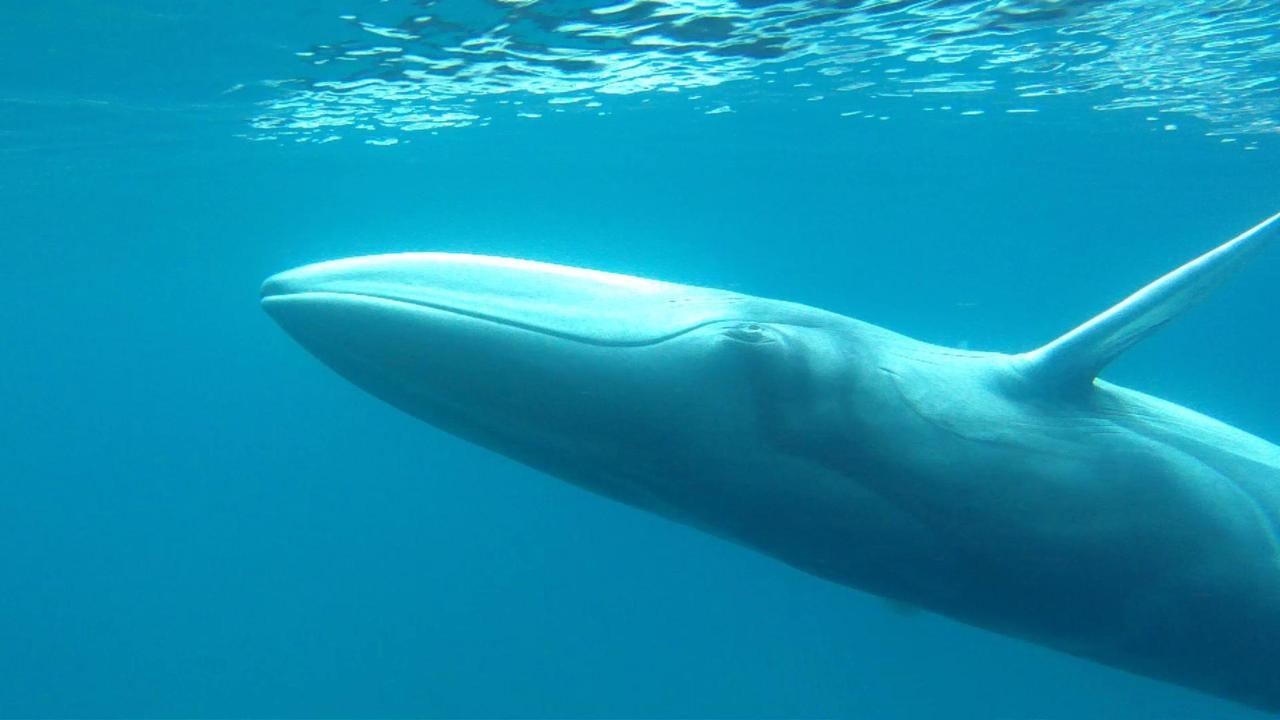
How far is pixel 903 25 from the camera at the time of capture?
18.4 meters

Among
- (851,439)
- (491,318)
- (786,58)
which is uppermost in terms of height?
(786,58)

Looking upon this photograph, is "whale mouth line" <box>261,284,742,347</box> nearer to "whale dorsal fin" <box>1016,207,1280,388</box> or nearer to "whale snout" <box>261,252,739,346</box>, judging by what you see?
"whale snout" <box>261,252,739,346</box>

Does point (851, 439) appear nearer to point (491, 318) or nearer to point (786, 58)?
point (491, 318)

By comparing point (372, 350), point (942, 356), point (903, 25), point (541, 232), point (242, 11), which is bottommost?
point (541, 232)

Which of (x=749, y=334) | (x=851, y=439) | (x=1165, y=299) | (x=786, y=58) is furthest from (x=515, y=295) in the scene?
(x=786, y=58)

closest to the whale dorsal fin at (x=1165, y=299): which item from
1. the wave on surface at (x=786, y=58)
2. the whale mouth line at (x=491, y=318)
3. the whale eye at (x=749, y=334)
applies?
the whale eye at (x=749, y=334)

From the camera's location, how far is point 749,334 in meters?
3.99

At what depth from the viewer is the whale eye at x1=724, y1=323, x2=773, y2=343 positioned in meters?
3.97

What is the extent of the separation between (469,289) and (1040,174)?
46.8 meters

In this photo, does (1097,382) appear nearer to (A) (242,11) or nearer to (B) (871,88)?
(A) (242,11)

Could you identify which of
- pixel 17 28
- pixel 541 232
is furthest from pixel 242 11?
pixel 541 232

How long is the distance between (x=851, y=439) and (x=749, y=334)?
2.02ft

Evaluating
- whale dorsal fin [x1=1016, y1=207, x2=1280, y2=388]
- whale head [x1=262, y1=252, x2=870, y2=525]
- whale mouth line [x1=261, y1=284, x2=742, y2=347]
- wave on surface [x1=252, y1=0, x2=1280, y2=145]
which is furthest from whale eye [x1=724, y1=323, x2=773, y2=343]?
wave on surface [x1=252, y1=0, x2=1280, y2=145]

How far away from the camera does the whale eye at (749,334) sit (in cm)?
397
